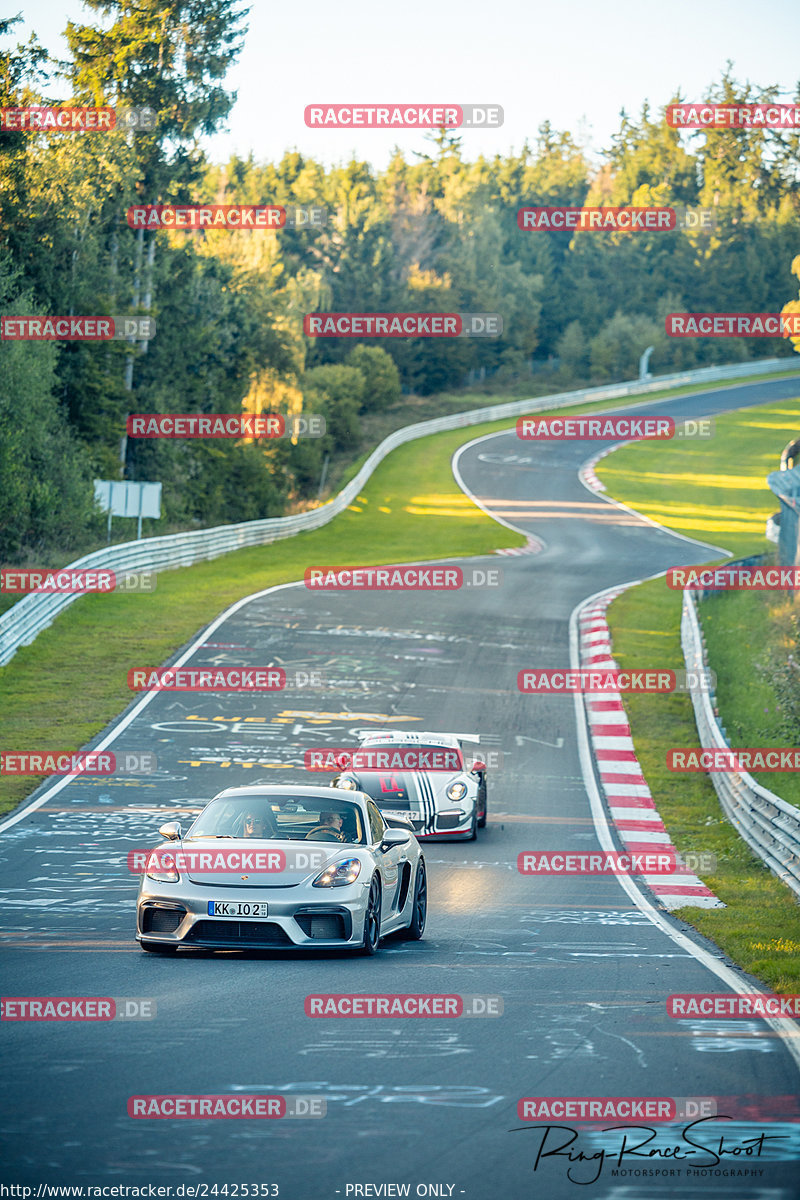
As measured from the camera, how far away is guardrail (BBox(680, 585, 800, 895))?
1456cm

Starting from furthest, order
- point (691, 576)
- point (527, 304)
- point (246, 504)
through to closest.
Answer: point (527, 304) → point (246, 504) → point (691, 576)

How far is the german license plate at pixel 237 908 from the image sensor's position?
9430 millimetres

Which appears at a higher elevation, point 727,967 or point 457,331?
point 457,331

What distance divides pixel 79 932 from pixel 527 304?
10437cm

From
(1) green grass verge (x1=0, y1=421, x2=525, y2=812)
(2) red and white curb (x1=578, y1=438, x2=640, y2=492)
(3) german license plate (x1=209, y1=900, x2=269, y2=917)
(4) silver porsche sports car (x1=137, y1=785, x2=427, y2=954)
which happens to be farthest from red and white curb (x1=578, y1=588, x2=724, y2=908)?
(2) red and white curb (x1=578, y1=438, x2=640, y2=492)

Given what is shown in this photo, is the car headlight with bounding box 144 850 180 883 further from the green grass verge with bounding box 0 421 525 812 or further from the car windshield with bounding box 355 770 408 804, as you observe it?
the green grass verge with bounding box 0 421 525 812

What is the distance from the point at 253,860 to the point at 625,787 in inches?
503

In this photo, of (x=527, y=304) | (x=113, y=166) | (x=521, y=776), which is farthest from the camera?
(x=527, y=304)

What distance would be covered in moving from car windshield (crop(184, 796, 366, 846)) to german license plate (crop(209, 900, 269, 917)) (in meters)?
0.92

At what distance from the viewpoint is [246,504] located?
2502 inches


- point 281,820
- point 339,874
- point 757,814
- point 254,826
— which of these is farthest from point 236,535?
point 339,874

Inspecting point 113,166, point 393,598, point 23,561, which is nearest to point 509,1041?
point 393,598

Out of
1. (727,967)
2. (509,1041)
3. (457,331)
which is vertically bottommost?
(727,967)

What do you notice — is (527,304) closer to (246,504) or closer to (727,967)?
(246,504)
